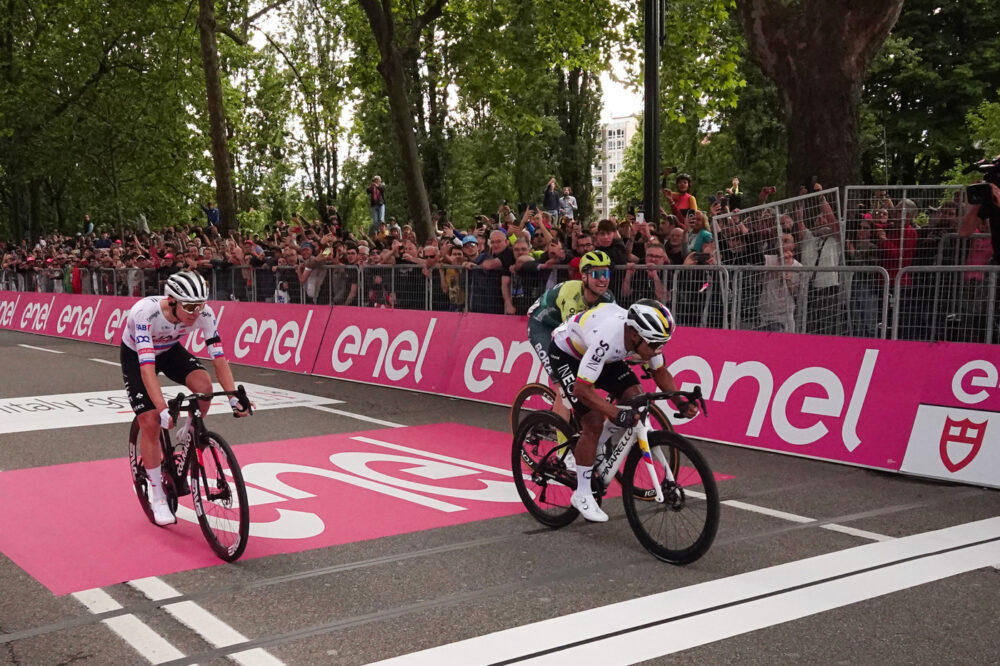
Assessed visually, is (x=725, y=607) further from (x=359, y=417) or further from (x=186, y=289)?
(x=359, y=417)

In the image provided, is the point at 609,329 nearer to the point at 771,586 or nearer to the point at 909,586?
the point at 771,586

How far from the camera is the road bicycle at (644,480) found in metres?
5.92

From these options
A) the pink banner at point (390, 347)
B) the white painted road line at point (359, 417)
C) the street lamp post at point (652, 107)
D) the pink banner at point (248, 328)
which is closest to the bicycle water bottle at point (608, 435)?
the white painted road line at point (359, 417)

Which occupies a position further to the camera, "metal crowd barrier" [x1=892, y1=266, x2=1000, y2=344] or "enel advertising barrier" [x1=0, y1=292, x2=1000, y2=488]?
"metal crowd barrier" [x1=892, y1=266, x2=1000, y2=344]

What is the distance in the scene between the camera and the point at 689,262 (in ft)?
38.7

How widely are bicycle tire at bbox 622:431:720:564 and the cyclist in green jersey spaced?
5.04 ft

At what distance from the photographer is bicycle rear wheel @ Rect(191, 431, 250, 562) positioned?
241 inches

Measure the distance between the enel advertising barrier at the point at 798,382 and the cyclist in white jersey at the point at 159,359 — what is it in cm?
548

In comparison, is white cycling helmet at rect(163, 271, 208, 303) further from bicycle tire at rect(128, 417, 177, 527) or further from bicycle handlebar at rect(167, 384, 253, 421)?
bicycle tire at rect(128, 417, 177, 527)

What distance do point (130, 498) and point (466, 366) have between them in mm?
6273

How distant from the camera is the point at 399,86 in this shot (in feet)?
72.6

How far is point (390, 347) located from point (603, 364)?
29.4 feet

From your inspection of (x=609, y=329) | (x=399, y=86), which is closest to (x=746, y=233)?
(x=609, y=329)

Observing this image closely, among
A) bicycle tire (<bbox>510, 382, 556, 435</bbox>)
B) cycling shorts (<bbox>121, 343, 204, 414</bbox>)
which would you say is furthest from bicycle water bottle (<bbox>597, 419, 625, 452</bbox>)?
cycling shorts (<bbox>121, 343, 204, 414</bbox>)
